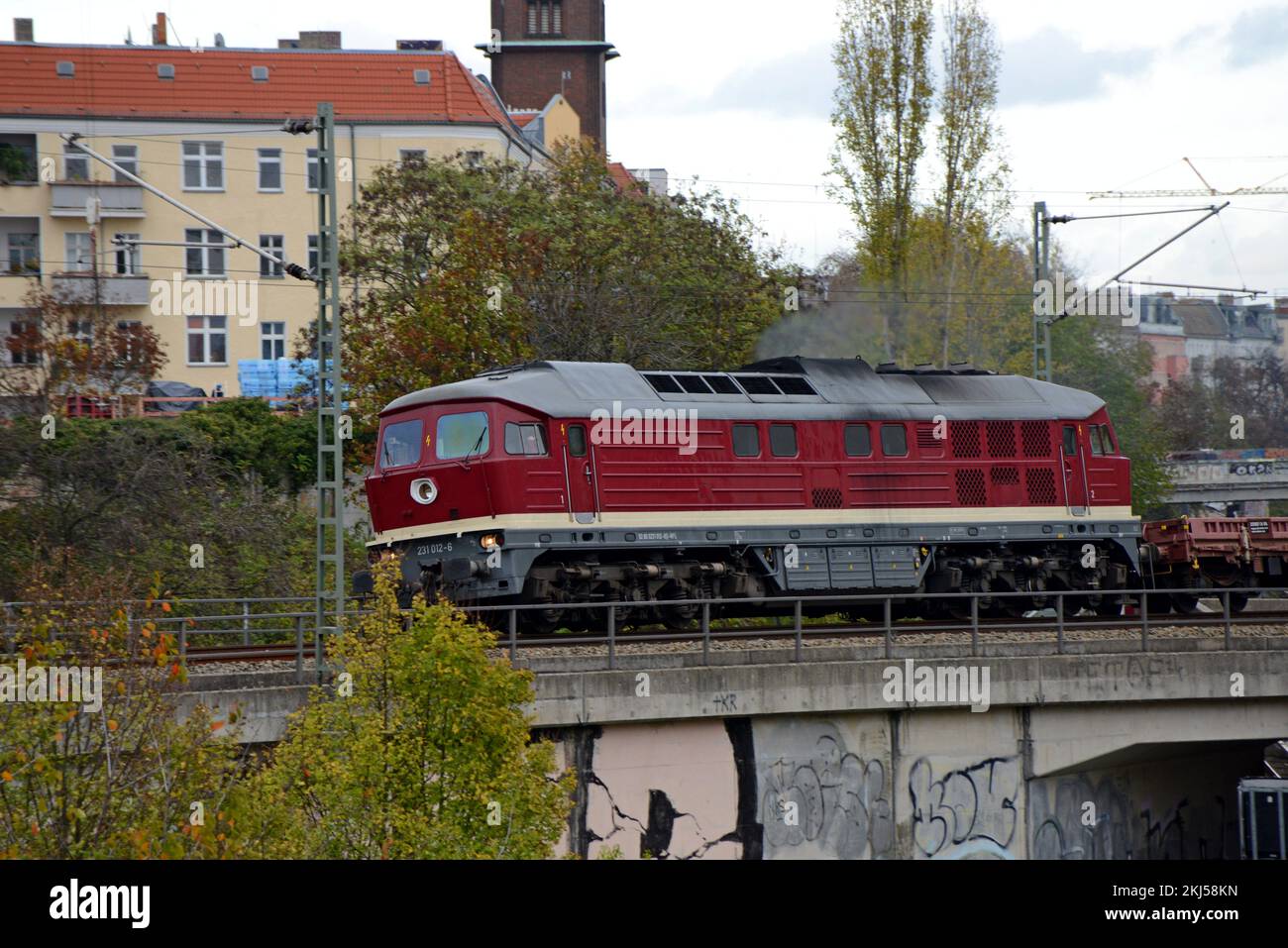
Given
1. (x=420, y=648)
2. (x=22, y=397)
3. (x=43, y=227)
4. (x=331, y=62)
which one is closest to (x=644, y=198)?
(x=22, y=397)

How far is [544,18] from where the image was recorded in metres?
83.9

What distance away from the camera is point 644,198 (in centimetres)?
4319

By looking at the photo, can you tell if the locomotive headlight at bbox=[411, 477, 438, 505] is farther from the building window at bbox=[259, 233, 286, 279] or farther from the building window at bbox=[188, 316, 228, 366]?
the building window at bbox=[259, 233, 286, 279]

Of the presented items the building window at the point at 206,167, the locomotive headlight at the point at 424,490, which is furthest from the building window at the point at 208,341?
the locomotive headlight at the point at 424,490

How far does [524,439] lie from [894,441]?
7.65 meters

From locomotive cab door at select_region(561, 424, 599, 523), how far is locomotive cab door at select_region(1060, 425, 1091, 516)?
34.1ft

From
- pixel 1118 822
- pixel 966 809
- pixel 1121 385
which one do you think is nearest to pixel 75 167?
pixel 1121 385

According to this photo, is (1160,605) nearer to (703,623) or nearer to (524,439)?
(703,623)

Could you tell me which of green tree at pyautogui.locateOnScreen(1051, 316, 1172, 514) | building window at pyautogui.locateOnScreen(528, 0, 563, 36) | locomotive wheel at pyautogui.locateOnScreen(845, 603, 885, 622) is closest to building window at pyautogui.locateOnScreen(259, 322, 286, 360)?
green tree at pyautogui.locateOnScreen(1051, 316, 1172, 514)

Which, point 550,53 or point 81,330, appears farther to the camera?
point 550,53

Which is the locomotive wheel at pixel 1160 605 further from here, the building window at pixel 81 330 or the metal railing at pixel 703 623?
the building window at pixel 81 330
